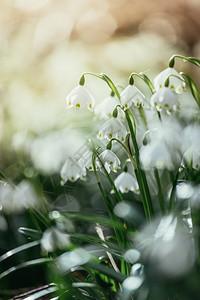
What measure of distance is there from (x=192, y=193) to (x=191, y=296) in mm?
226

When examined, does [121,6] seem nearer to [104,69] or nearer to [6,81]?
[104,69]

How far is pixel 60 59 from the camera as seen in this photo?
2.76m

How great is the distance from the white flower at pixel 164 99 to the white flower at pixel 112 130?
13cm

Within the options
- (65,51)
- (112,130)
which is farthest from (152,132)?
(65,51)

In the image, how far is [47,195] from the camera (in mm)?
2346

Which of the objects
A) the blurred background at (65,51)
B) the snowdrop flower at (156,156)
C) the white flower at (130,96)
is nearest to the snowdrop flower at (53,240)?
the snowdrop flower at (156,156)

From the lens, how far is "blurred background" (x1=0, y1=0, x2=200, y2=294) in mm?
1933

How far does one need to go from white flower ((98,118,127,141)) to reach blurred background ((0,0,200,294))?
1.14 feet

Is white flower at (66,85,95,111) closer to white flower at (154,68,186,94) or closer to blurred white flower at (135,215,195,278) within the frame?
white flower at (154,68,186,94)

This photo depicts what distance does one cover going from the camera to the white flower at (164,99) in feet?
3.45

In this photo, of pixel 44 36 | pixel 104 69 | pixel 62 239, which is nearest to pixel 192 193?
pixel 62 239

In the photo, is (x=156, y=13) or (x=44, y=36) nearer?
(x=44, y=36)

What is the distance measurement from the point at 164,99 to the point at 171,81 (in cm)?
19

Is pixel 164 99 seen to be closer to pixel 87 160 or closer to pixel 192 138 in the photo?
pixel 192 138
